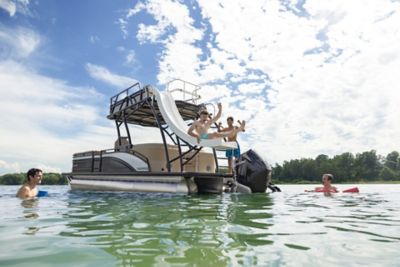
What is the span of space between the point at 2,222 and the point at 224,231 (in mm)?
3156

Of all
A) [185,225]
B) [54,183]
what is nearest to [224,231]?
[185,225]

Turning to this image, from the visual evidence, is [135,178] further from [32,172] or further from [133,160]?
[32,172]

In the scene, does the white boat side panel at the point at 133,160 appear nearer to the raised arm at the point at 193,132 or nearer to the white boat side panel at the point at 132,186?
the white boat side panel at the point at 132,186

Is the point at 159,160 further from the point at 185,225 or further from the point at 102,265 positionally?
the point at 102,265

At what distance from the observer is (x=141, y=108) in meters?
14.8

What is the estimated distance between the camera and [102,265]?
7.93ft

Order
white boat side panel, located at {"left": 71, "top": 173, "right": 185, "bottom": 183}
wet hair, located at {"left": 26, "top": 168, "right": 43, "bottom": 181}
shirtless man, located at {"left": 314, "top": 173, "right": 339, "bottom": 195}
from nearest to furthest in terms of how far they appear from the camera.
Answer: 1. wet hair, located at {"left": 26, "top": 168, "right": 43, "bottom": 181}
2. white boat side panel, located at {"left": 71, "top": 173, "right": 185, "bottom": 183}
3. shirtless man, located at {"left": 314, "top": 173, "right": 339, "bottom": 195}

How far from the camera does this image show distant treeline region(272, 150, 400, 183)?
84.2 meters

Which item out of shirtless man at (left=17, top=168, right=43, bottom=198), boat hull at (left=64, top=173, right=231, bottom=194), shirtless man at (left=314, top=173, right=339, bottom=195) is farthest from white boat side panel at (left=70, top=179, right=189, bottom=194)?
shirtless man at (left=314, top=173, right=339, bottom=195)

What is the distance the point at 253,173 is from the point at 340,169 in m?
81.4

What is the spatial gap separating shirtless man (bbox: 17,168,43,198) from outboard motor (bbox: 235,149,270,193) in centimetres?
715

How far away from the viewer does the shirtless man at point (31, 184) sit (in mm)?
8109

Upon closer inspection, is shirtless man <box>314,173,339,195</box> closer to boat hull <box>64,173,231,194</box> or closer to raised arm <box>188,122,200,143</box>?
boat hull <box>64,173,231,194</box>

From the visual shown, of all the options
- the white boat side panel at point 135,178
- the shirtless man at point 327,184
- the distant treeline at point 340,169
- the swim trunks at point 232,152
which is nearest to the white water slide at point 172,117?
the swim trunks at point 232,152
